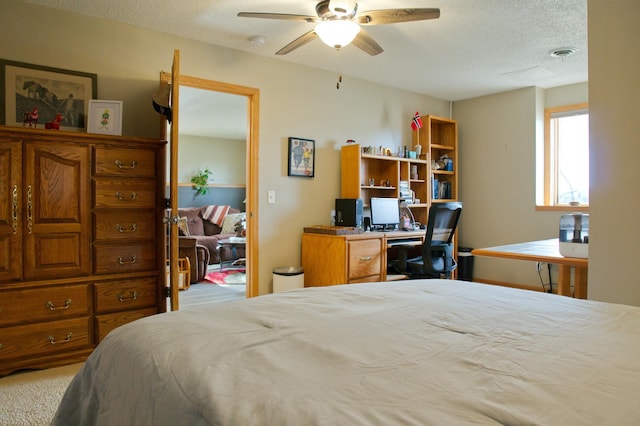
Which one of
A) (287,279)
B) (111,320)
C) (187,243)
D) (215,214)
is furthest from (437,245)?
(215,214)

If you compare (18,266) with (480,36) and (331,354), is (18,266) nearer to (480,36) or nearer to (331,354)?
(331,354)

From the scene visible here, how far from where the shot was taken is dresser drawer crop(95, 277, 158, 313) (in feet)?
8.61

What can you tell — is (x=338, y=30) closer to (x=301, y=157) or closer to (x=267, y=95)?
(x=267, y=95)

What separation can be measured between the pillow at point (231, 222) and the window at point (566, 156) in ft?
15.5

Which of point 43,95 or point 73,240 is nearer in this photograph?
point 73,240

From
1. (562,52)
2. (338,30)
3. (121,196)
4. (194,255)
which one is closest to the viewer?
(338,30)

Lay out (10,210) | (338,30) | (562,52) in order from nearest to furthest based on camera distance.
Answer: (10,210) < (338,30) < (562,52)

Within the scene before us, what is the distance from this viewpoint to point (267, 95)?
12.6 feet

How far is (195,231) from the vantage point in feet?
23.6

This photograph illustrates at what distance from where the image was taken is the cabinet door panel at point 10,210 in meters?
2.35

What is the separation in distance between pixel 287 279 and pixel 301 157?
1.19 m

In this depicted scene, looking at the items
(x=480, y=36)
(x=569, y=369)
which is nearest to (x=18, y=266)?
(x=569, y=369)

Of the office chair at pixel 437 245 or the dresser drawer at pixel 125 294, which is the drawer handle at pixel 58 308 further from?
the office chair at pixel 437 245

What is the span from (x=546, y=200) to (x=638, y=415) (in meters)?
4.87
